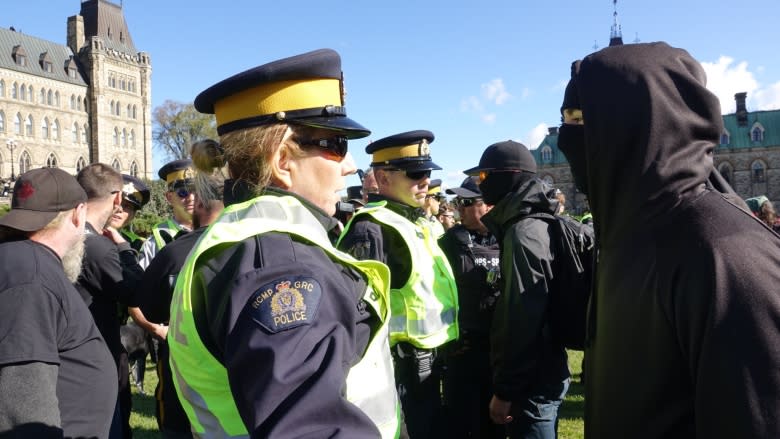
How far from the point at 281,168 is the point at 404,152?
125 inches

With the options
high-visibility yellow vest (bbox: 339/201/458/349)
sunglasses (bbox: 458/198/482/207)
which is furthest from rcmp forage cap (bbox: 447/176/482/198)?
→ high-visibility yellow vest (bbox: 339/201/458/349)

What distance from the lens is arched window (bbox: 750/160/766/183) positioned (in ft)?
209

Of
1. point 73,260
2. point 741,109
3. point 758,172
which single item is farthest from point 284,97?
point 741,109

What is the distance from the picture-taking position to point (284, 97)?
6.04 ft

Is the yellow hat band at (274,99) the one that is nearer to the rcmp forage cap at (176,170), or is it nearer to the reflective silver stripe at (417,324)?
the reflective silver stripe at (417,324)

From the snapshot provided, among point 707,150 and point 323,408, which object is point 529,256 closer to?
point 707,150

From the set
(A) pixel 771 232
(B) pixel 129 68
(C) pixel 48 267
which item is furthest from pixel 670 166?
(B) pixel 129 68

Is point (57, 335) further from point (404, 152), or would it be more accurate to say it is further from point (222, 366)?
point (404, 152)

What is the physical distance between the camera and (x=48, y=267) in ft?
9.01

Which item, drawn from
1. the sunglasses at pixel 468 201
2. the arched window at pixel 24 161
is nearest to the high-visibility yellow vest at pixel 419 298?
the sunglasses at pixel 468 201

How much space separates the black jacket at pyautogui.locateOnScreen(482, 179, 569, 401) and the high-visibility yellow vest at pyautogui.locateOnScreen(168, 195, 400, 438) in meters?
1.90

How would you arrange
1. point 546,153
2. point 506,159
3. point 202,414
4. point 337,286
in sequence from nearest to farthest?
point 337,286 < point 202,414 < point 506,159 < point 546,153

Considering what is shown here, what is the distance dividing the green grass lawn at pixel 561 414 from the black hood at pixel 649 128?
14.3 ft

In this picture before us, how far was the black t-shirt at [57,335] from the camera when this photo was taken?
2453 millimetres
